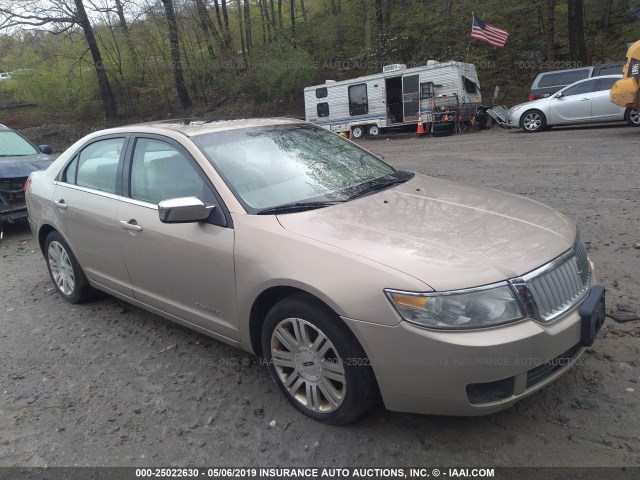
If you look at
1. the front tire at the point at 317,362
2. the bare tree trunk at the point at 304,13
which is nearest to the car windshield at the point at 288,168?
the front tire at the point at 317,362

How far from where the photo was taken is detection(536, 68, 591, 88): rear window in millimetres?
17297

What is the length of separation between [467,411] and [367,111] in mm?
20139

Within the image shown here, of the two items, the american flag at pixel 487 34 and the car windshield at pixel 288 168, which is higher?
the american flag at pixel 487 34

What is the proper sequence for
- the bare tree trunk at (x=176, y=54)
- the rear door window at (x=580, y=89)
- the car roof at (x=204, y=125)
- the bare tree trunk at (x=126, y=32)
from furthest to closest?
the bare tree trunk at (x=176, y=54) < the bare tree trunk at (x=126, y=32) < the rear door window at (x=580, y=89) < the car roof at (x=204, y=125)

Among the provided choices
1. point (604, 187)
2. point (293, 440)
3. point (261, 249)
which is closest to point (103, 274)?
point (261, 249)

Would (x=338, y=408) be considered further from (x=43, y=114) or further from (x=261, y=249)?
(x=43, y=114)

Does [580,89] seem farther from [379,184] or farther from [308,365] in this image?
[308,365]

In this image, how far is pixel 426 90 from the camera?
63.8 feet

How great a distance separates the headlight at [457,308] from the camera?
7.38 ft

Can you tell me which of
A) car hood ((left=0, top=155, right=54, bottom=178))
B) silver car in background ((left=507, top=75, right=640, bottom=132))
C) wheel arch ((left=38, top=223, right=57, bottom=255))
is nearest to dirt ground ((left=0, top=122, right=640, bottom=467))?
wheel arch ((left=38, top=223, right=57, bottom=255))

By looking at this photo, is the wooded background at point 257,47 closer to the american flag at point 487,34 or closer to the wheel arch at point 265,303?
the american flag at point 487,34

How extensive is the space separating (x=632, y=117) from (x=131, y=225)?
1453 centimetres

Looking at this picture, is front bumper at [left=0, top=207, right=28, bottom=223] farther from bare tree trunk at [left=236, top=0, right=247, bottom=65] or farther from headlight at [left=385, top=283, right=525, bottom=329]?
bare tree trunk at [left=236, top=0, right=247, bottom=65]

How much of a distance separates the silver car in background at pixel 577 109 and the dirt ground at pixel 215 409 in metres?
11.2
